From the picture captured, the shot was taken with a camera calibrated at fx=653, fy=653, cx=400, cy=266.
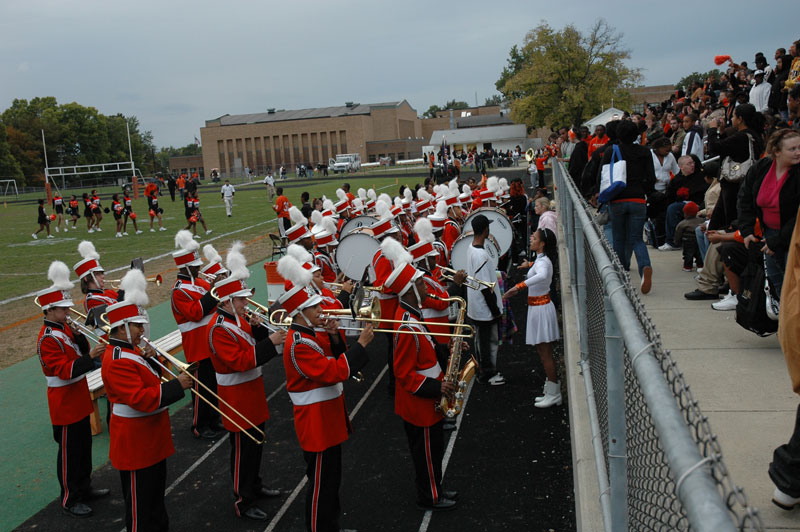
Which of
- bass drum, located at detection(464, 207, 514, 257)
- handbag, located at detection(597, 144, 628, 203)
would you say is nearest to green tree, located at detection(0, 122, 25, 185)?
bass drum, located at detection(464, 207, 514, 257)

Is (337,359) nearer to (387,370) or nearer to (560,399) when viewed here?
(560,399)

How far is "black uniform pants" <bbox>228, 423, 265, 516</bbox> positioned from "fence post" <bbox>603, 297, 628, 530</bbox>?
409 cm

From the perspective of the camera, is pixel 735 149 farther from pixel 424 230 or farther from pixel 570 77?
pixel 570 77

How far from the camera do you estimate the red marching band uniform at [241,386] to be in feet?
19.3

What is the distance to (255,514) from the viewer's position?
5.84 metres

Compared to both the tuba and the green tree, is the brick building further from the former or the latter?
the tuba

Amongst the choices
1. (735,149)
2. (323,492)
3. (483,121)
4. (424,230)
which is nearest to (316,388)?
(323,492)

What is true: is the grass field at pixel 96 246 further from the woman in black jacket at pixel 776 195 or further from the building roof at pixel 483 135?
the building roof at pixel 483 135

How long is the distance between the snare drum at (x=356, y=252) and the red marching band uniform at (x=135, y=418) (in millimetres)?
5011

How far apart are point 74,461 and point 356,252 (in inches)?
199

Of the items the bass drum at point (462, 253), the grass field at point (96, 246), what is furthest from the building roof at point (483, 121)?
the bass drum at point (462, 253)

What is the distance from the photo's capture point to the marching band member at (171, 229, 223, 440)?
7.74m

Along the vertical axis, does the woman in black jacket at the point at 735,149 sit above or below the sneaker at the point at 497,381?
above

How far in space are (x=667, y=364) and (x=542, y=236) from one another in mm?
6141
